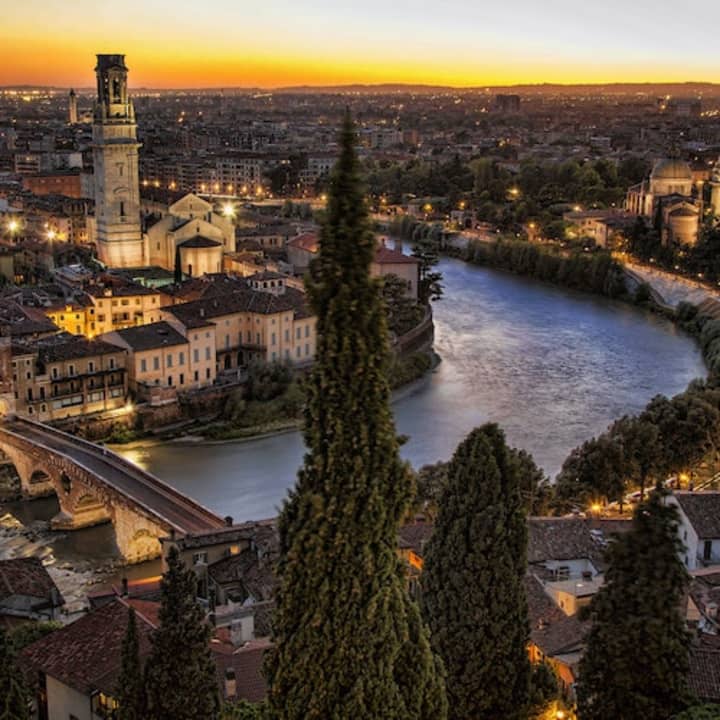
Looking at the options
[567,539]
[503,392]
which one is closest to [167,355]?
[503,392]

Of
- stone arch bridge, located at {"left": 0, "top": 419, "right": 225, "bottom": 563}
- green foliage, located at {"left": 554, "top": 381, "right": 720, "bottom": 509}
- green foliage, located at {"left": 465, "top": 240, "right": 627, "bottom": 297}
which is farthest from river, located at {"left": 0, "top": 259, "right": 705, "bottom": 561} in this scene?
green foliage, located at {"left": 554, "top": 381, "right": 720, "bottom": 509}

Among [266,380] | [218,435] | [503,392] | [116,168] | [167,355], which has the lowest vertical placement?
[218,435]

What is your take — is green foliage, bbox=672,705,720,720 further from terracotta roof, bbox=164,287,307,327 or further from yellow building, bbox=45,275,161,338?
yellow building, bbox=45,275,161,338

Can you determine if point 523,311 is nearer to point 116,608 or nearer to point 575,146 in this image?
point 116,608

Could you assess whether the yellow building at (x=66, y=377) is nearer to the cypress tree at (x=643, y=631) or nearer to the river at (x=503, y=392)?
the river at (x=503, y=392)

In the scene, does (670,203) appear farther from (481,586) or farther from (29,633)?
(481,586)

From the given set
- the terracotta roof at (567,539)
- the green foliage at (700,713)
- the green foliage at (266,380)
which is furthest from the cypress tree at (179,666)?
the green foliage at (266,380)

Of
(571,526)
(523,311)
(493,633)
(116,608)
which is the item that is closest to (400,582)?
(493,633)
